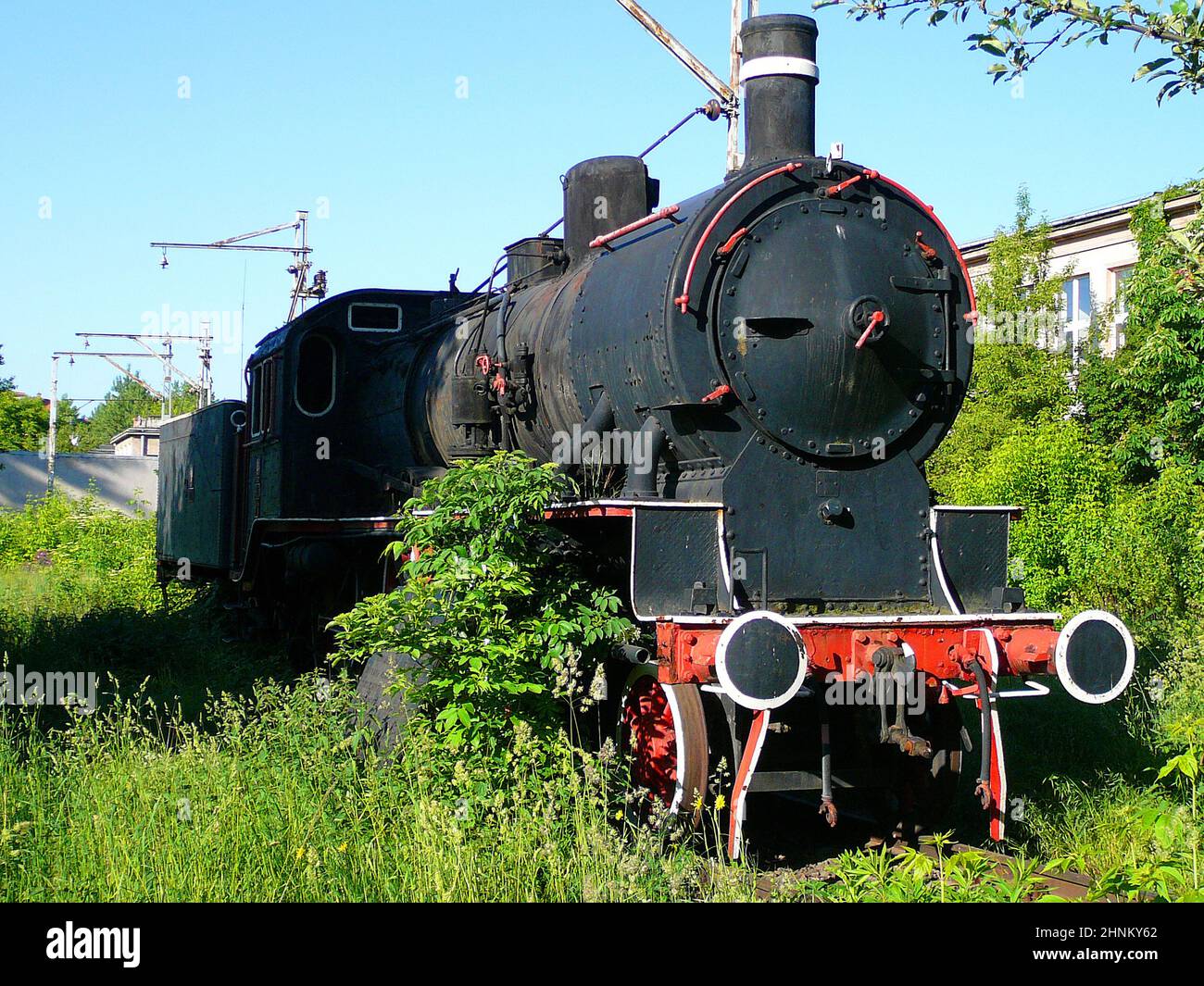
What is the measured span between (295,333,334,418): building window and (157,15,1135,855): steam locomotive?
13.5 feet

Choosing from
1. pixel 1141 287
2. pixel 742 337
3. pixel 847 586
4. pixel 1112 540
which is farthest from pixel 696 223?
pixel 1141 287

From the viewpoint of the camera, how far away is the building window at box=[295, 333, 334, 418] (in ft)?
35.5

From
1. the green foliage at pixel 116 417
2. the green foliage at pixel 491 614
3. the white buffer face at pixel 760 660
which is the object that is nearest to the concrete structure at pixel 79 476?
the green foliage at pixel 491 614

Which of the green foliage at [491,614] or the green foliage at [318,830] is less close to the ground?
the green foliage at [491,614]

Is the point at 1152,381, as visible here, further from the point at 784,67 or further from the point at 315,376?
the point at 784,67

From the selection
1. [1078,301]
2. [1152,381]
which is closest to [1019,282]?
[1152,381]

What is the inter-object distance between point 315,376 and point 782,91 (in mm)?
5694

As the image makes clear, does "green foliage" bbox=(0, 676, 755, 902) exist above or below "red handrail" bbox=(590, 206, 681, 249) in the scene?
below

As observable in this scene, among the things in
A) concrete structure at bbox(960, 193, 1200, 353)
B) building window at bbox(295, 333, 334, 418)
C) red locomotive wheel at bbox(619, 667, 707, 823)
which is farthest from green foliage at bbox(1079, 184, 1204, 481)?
red locomotive wheel at bbox(619, 667, 707, 823)

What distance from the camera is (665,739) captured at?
623cm

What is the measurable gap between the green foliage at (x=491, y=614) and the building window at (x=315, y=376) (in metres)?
4.63

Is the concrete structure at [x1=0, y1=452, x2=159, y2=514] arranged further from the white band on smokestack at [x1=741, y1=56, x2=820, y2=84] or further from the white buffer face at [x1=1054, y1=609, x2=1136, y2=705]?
the white buffer face at [x1=1054, y1=609, x2=1136, y2=705]

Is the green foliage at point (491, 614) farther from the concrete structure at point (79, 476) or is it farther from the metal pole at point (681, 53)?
the concrete structure at point (79, 476)

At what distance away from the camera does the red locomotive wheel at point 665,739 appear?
5812 millimetres
